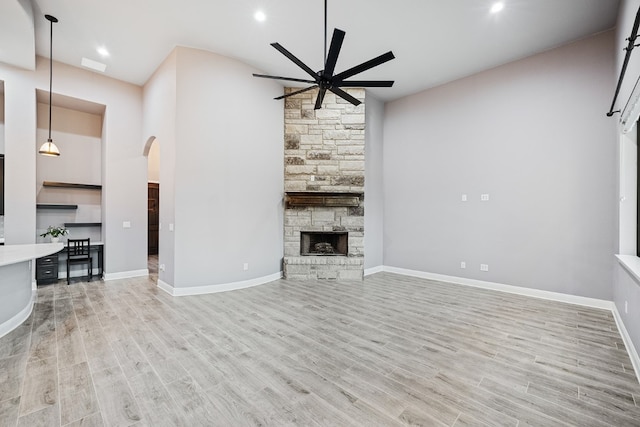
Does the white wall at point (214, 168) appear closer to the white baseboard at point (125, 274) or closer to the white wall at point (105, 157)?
the white wall at point (105, 157)

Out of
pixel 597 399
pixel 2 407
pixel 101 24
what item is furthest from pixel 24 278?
pixel 597 399

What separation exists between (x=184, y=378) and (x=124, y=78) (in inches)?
225

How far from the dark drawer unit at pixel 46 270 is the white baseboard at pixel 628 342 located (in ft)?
25.2

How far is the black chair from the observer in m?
5.07

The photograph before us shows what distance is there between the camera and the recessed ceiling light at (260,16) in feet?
11.8

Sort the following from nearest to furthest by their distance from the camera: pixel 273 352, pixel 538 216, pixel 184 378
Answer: pixel 184 378
pixel 273 352
pixel 538 216

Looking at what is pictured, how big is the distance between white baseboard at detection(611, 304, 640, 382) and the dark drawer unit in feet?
25.2

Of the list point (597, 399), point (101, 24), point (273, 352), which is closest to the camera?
point (597, 399)

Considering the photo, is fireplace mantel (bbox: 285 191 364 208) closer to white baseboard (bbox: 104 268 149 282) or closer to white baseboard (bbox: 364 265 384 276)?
white baseboard (bbox: 364 265 384 276)

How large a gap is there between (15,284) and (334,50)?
4189 millimetres

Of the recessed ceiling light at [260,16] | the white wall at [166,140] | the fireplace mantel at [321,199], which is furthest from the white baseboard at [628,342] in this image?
the white wall at [166,140]

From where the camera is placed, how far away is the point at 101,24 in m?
3.85

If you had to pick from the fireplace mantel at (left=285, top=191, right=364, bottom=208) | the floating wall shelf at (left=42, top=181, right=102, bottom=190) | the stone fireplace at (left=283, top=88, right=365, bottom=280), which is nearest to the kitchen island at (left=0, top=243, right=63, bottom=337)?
the floating wall shelf at (left=42, top=181, right=102, bottom=190)

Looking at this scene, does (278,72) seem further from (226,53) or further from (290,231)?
(290,231)
